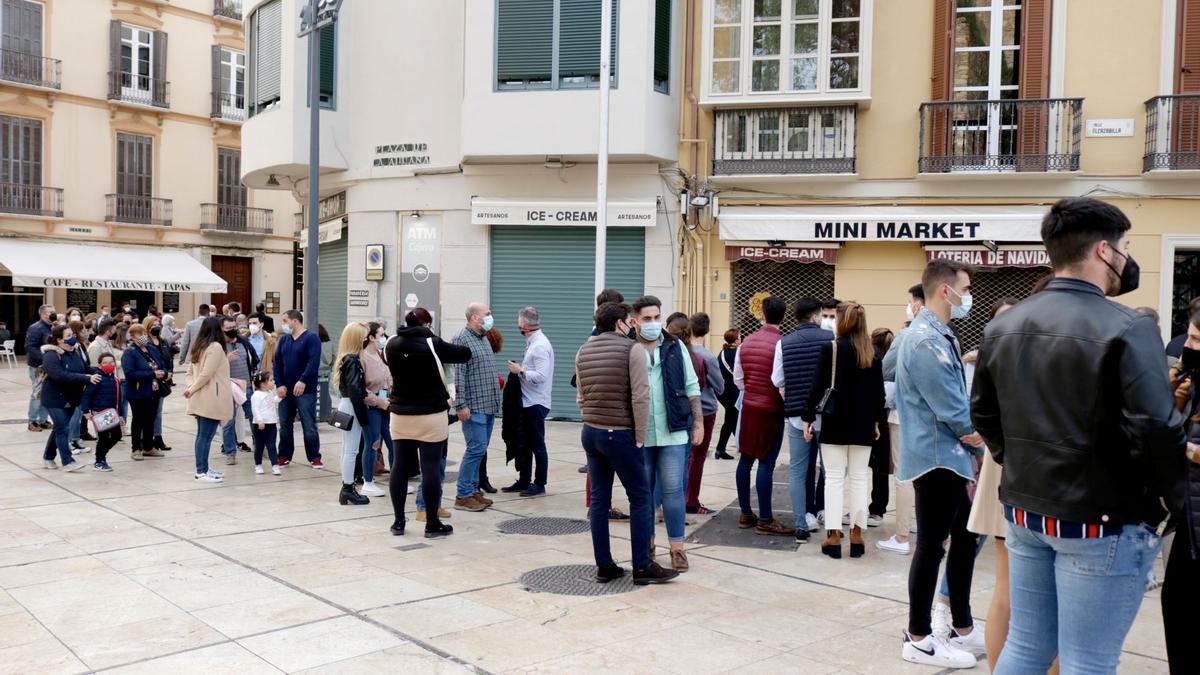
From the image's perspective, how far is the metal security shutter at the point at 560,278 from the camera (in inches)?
606

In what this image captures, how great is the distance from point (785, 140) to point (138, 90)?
84.2 feet

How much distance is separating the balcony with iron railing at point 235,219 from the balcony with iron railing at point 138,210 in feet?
4.06

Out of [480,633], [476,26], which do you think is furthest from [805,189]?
[480,633]

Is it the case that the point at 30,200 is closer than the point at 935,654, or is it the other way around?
the point at 935,654

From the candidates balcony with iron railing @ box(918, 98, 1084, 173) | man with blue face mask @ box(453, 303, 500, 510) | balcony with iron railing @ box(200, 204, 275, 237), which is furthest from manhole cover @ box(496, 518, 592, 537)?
balcony with iron railing @ box(200, 204, 275, 237)

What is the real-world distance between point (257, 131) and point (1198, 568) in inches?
657

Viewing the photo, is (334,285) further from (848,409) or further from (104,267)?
(104,267)

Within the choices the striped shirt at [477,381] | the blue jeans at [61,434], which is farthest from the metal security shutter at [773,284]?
the blue jeans at [61,434]

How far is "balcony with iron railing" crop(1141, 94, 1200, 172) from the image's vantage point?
13.3 m

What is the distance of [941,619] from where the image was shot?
16.2ft

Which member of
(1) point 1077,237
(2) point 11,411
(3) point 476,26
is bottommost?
(2) point 11,411

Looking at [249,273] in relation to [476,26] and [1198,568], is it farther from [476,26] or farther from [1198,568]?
[1198,568]

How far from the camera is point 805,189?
14758 millimetres

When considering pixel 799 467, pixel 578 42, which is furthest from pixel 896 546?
pixel 578 42
